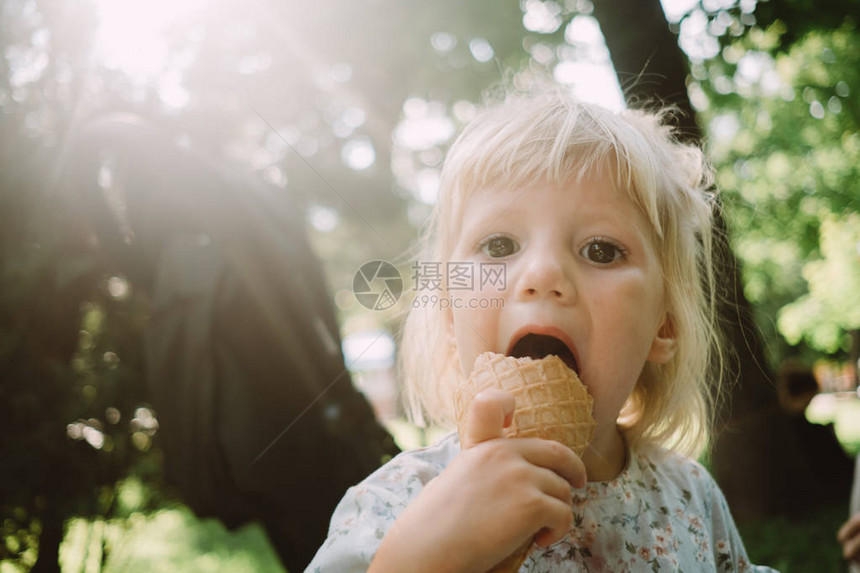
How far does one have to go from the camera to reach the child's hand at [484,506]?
97 cm

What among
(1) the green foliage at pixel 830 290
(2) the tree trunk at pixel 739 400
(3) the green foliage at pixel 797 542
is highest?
(2) the tree trunk at pixel 739 400

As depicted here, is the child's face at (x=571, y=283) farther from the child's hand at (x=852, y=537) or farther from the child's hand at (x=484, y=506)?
the child's hand at (x=852, y=537)

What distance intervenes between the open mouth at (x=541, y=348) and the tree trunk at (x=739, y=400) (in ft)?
5.19

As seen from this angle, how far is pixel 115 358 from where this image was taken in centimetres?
237

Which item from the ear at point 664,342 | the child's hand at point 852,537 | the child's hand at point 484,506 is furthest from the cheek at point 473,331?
the child's hand at point 852,537

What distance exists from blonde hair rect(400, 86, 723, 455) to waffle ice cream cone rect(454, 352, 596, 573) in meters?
0.44

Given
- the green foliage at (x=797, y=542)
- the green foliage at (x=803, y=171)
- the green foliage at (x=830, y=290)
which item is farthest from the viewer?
the green foliage at (x=830, y=290)

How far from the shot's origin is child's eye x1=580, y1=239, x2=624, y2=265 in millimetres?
1355

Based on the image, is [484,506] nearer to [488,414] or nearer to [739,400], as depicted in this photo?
[488,414]

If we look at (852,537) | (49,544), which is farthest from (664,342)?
(49,544)

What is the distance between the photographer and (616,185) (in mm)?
1423

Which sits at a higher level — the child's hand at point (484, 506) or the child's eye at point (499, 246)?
the child's eye at point (499, 246)

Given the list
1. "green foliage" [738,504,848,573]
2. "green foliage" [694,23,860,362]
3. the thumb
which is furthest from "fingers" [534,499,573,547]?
"green foliage" [694,23,860,362]

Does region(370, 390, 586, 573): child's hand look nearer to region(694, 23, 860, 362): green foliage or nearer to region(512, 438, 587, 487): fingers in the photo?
region(512, 438, 587, 487): fingers
